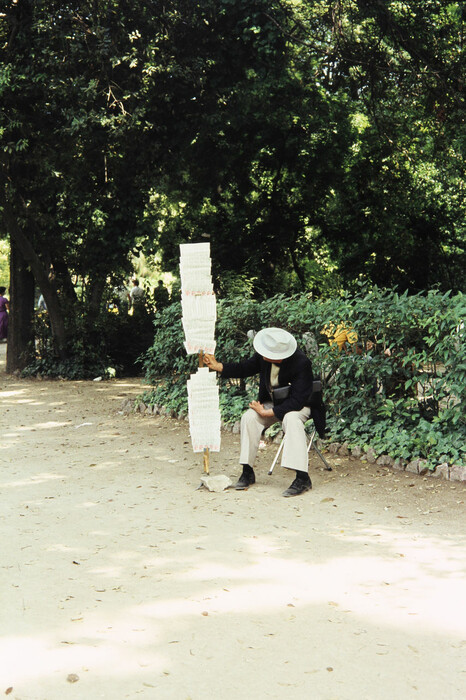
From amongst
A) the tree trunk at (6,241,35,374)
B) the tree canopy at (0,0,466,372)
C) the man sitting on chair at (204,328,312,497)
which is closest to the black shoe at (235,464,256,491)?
the man sitting on chair at (204,328,312,497)

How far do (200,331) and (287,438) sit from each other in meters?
1.33

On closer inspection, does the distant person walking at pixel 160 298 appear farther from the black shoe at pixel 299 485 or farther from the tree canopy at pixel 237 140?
the black shoe at pixel 299 485

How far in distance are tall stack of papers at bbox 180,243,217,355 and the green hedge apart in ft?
5.51

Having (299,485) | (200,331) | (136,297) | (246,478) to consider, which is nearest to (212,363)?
(200,331)

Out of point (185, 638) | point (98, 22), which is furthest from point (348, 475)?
point (98, 22)

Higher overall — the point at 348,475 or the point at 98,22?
the point at 98,22

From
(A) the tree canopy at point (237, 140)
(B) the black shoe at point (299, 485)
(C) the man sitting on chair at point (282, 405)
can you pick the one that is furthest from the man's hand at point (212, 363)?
(A) the tree canopy at point (237, 140)

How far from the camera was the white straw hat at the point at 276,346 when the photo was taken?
7.50 m

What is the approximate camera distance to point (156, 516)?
21.1 ft

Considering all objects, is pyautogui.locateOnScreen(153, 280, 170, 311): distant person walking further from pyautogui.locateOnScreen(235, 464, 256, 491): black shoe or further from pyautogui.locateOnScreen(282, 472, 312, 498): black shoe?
pyautogui.locateOnScreen(282, 472, 312, 498): black shoe

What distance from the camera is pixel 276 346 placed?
7.54 metres

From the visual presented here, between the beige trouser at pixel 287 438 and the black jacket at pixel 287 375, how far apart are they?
0.10m

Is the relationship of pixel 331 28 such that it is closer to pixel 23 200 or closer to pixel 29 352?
pixel 23 200

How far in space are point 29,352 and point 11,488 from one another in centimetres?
1005
